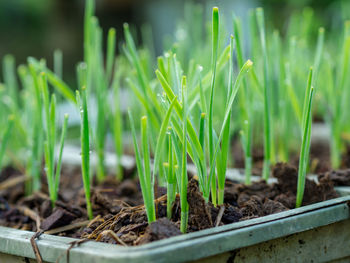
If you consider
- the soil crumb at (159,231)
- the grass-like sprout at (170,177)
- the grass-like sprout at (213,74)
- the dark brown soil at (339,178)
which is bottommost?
the dark brown soil at (339,178)

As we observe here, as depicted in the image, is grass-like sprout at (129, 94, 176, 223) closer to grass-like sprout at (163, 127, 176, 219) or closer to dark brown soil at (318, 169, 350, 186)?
grass-like sprout at (163, 127, 176, 219)

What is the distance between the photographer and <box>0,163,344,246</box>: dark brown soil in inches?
22.5

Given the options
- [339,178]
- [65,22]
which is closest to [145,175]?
[339,178]

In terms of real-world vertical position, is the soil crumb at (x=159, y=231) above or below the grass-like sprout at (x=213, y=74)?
below

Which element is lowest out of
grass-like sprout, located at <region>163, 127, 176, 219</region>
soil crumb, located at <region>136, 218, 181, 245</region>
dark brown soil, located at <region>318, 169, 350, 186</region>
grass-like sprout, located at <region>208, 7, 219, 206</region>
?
dark brown soil, located at <region>318, 169, 350, 186</region>

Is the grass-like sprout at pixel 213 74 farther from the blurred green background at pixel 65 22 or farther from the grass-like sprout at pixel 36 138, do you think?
the blurred green background at pixel 65 22

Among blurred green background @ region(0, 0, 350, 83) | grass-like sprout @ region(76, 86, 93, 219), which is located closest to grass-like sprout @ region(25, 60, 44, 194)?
grass-like sprout @ region(76, 86, 93, 219)

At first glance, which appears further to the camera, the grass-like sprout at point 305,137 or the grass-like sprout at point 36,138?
the grass-like sprout at point 36,138

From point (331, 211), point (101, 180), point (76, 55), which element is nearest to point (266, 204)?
point (331, 211)

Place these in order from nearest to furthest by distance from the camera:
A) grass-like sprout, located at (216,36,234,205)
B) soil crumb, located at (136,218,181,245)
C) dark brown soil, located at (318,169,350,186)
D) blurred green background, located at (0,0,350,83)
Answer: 1. soil crumb, located at (136,218,181,245)
2. grass-like sprout, located at (216,36,234,205)
3. dark brown soil, located at (318,169,350,186)
4. blurred green background, located at (0,0,350,83)

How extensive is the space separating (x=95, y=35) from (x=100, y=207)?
0.37 meters

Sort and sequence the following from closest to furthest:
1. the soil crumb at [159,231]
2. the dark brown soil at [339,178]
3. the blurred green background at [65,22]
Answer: the soil crumb at [159,231]
the dark brown soil at [339,178]
the blurred green background at [65,22]

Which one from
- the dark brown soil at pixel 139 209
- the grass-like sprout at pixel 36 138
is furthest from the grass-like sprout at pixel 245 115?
the grass-like sprout at pixel 36 138

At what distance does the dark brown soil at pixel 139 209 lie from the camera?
572 millimetres
